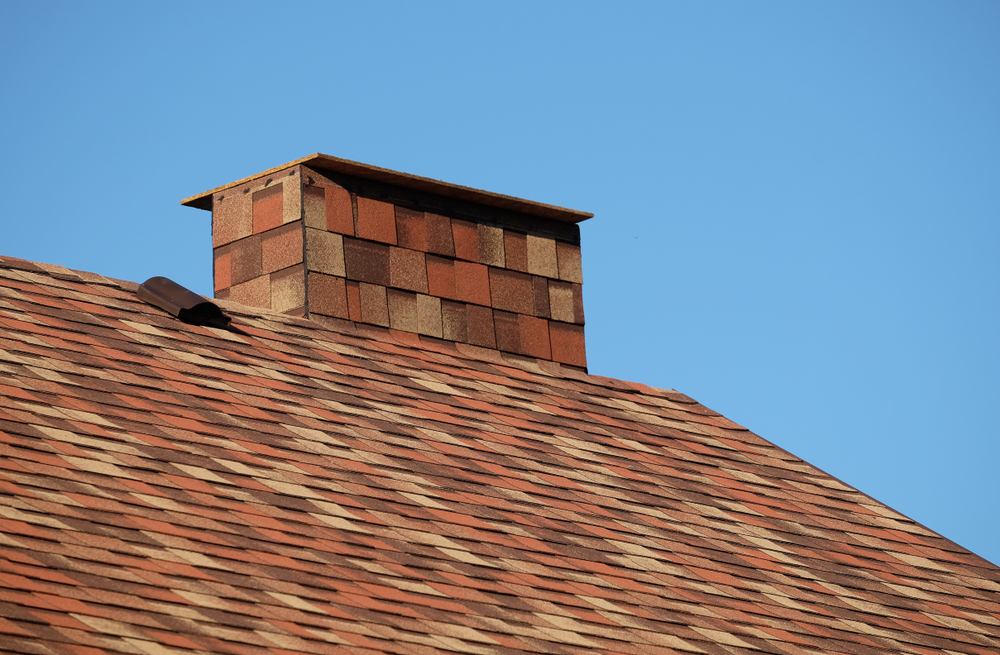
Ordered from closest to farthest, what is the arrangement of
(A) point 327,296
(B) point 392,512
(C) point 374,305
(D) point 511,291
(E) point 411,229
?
(B) point 392,512
(A) point 327,296
(C) point 374,305
(E) point 411,229
(D) point 511,291

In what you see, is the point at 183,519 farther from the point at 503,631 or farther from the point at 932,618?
the point at 932,618

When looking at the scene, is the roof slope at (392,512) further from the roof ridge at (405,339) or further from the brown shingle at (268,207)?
the brown shingle at (268,207)

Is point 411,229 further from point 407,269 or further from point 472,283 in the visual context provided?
point 472,283

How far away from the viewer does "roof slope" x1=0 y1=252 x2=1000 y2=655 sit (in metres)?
6.08

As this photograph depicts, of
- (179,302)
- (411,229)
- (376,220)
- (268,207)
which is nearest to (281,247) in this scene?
(268,207)

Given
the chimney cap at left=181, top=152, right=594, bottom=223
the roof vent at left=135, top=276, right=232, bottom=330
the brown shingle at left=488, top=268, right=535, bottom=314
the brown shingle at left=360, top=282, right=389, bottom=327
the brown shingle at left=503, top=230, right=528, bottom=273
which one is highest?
the chimney cap at left=181, top=152, right=594, bottom=223

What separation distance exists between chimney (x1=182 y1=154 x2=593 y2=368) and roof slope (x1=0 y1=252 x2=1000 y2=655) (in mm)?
285

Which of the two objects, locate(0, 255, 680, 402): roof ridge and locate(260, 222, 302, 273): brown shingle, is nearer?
locate(0, 255, 680, 402): roof ridge

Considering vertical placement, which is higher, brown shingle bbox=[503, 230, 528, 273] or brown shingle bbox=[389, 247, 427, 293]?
brown shingle bbox=[503, 230, 528, 273]

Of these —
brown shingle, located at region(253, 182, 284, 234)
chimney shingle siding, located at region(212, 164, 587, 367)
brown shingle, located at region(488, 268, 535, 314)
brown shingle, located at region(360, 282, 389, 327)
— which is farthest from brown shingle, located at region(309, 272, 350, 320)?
brown shingle, located at region(488, 268, 535, 314)

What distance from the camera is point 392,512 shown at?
7.72 metres

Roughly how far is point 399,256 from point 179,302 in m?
2.23

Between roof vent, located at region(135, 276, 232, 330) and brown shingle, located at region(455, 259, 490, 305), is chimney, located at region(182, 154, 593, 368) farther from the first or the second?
roof vent, located at region(135, 276, 232, 330)

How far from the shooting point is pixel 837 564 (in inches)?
377
